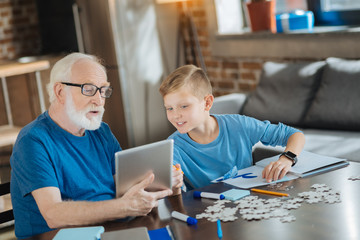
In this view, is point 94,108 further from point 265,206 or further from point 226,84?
point 226,84

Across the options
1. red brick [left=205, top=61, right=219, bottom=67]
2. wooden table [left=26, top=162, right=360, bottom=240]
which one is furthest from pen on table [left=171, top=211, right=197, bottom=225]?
red brick [left=205, top=61, right=219, bottom=67]

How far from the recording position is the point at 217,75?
520cm

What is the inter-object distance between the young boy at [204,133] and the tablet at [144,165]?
1.47 feet

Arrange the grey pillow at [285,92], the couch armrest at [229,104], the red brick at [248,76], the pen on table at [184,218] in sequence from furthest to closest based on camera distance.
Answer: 1. the red brick at [248,76]
2. the couch armrest at [229,104]
3. the grey pillow at [285,92]
4. the pen on table at [184,218]

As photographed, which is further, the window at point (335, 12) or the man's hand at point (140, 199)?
the window at point (335, 12)

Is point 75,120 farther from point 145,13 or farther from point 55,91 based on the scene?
point 145,13

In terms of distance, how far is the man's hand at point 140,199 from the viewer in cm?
169

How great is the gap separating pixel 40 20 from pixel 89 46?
3.77 feet

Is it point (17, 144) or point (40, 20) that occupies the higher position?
point (40, 20)

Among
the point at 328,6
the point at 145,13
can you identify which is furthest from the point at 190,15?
the point at 328,6

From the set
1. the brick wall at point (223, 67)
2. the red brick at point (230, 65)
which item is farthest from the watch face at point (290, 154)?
the red brick at point (230, 65)

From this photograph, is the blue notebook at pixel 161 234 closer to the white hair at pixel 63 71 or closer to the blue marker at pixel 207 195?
the blue marker at pixel 207 195

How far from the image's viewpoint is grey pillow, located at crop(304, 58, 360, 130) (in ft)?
11.2

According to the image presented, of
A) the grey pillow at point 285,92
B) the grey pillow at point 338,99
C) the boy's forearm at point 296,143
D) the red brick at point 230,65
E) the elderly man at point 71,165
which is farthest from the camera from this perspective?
the red brick at point 230,65
